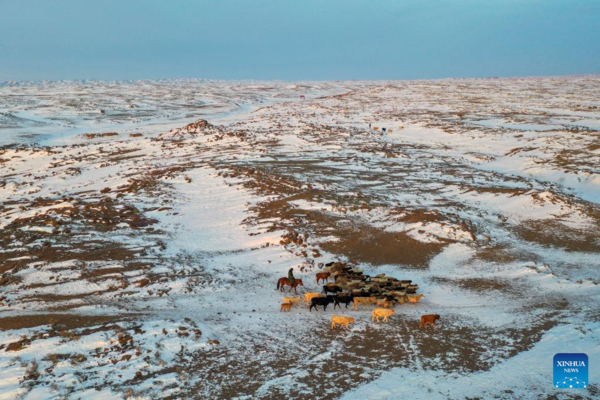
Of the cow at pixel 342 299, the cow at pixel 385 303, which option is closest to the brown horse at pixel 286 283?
the cow at pixel 342 299

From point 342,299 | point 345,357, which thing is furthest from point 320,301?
point 345,357

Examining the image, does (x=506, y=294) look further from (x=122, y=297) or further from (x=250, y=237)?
(x=122, y=297)

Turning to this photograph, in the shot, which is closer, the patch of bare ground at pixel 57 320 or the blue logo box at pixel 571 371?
the blue logo box at pixel 571 371

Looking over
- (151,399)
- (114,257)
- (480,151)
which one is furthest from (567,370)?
(480,151)

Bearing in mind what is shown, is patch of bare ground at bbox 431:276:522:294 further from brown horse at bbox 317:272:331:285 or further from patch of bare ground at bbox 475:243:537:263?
brown horse at bbox 317:272:331:285

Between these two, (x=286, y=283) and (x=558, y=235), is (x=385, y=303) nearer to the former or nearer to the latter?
(x=286, y=283)

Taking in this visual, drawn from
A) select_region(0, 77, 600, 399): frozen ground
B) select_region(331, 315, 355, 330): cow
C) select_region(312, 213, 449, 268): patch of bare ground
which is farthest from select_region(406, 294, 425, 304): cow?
select_region(312, 213, 449, 268): patch of bare ground

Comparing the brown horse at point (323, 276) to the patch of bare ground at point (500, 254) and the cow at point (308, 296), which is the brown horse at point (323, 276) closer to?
the cow at point (308, 296)
